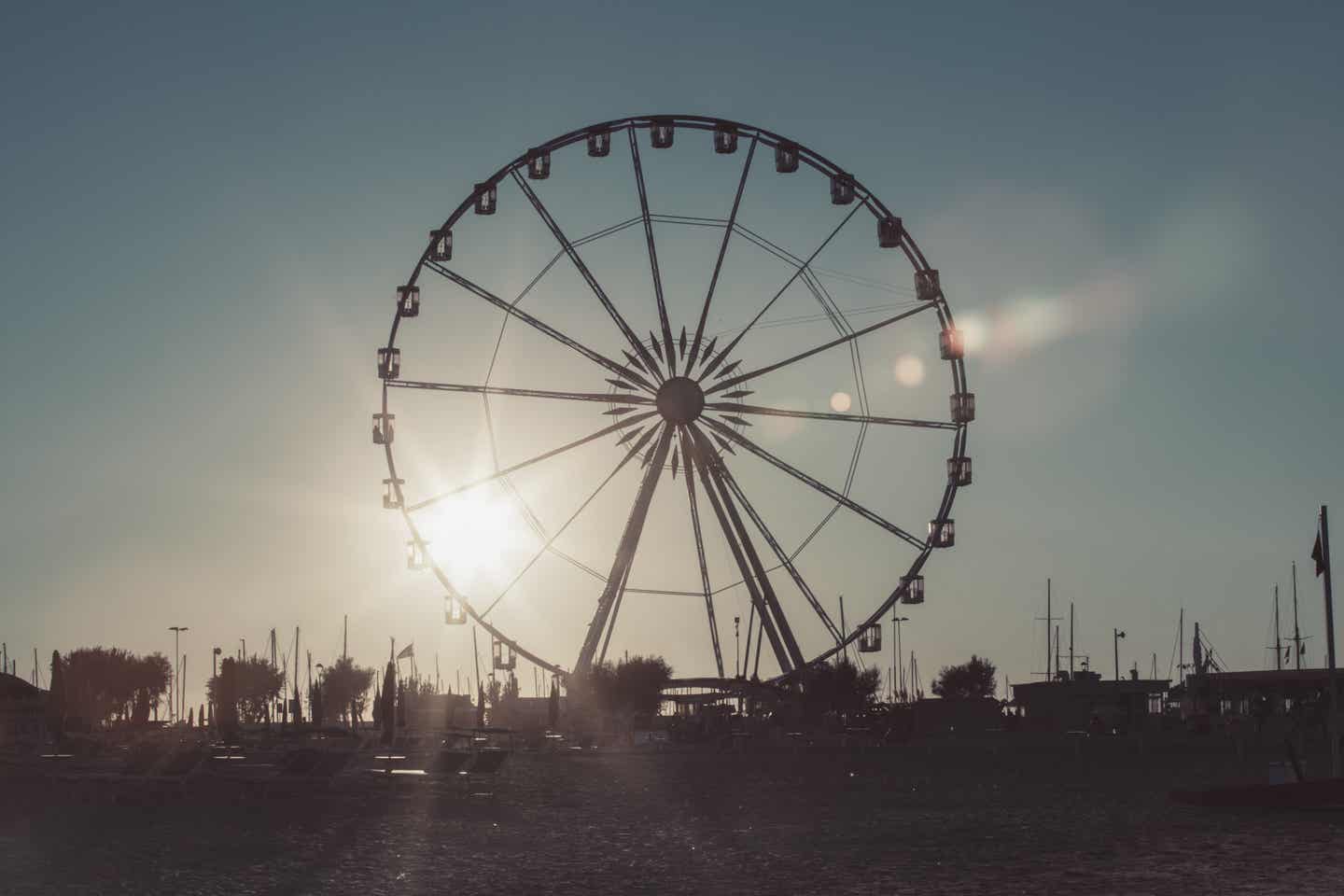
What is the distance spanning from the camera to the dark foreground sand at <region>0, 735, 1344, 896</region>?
16.3 m

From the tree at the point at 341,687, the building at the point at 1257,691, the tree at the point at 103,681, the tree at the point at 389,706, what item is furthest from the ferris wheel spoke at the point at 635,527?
the tree at the point at 341,687

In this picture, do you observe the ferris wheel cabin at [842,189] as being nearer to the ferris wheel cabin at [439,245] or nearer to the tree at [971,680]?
the ferris wheel cabin at [439,245]

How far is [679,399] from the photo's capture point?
44.0m

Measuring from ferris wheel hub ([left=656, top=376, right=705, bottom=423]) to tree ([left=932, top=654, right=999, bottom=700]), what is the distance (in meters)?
80.3

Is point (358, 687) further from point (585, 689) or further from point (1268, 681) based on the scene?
point (585, 689)

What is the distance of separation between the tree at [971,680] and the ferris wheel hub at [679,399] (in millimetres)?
80344

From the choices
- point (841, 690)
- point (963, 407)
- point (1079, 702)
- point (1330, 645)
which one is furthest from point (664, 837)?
point (841, 690)

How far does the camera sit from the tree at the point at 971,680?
120 m

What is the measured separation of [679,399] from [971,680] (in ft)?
269

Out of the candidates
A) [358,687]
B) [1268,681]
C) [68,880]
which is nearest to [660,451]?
[68,880]

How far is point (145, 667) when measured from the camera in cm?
12031

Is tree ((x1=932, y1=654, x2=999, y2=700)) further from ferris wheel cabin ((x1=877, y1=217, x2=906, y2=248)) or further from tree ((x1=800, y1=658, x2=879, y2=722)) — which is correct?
ferris wheel cabin ((x1=877, y1=217, x2=906, y2=248))

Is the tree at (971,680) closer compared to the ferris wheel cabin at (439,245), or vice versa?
the ferris wheel cabin at (439,245)

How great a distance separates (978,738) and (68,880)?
2419 inches
